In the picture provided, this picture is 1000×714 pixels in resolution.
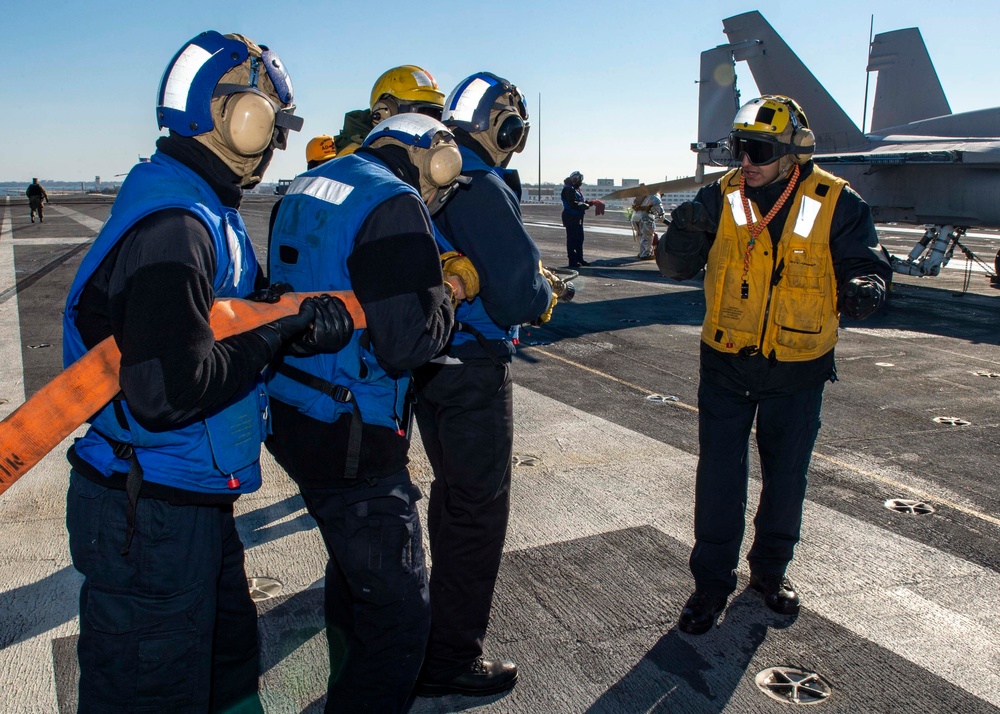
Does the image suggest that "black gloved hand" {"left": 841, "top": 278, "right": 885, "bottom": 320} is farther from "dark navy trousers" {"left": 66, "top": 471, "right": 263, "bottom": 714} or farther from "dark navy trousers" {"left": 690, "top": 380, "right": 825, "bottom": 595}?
"dark navy trousers" {"left": 66, "top": 471, "right": 263, "bottom": 714}

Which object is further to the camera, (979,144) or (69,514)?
(979,144)

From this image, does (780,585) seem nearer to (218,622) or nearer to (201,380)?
(218,622)

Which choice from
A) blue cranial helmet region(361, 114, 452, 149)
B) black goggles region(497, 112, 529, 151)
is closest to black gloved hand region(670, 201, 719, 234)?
black goggles region(497, 112, 529, 151)

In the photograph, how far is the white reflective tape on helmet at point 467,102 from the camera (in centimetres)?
291

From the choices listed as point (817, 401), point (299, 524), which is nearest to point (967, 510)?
point (817, 401)

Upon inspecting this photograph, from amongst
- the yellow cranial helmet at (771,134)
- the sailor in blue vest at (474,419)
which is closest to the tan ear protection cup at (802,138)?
the yellow cranial helmet at (771,134)

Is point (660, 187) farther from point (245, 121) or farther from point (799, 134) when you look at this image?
point (245, 121)

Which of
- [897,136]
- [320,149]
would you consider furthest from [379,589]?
[897,136]

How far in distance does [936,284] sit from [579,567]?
14915 mm

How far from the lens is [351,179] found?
214 cm

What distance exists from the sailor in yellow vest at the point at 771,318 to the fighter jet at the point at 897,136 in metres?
10.5

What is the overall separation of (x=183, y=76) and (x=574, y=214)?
15.4 metres

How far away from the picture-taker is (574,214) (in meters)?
17.0

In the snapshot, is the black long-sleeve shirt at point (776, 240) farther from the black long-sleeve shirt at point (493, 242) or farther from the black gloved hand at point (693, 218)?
the black long-sleeve shirt at point (493, 242)
